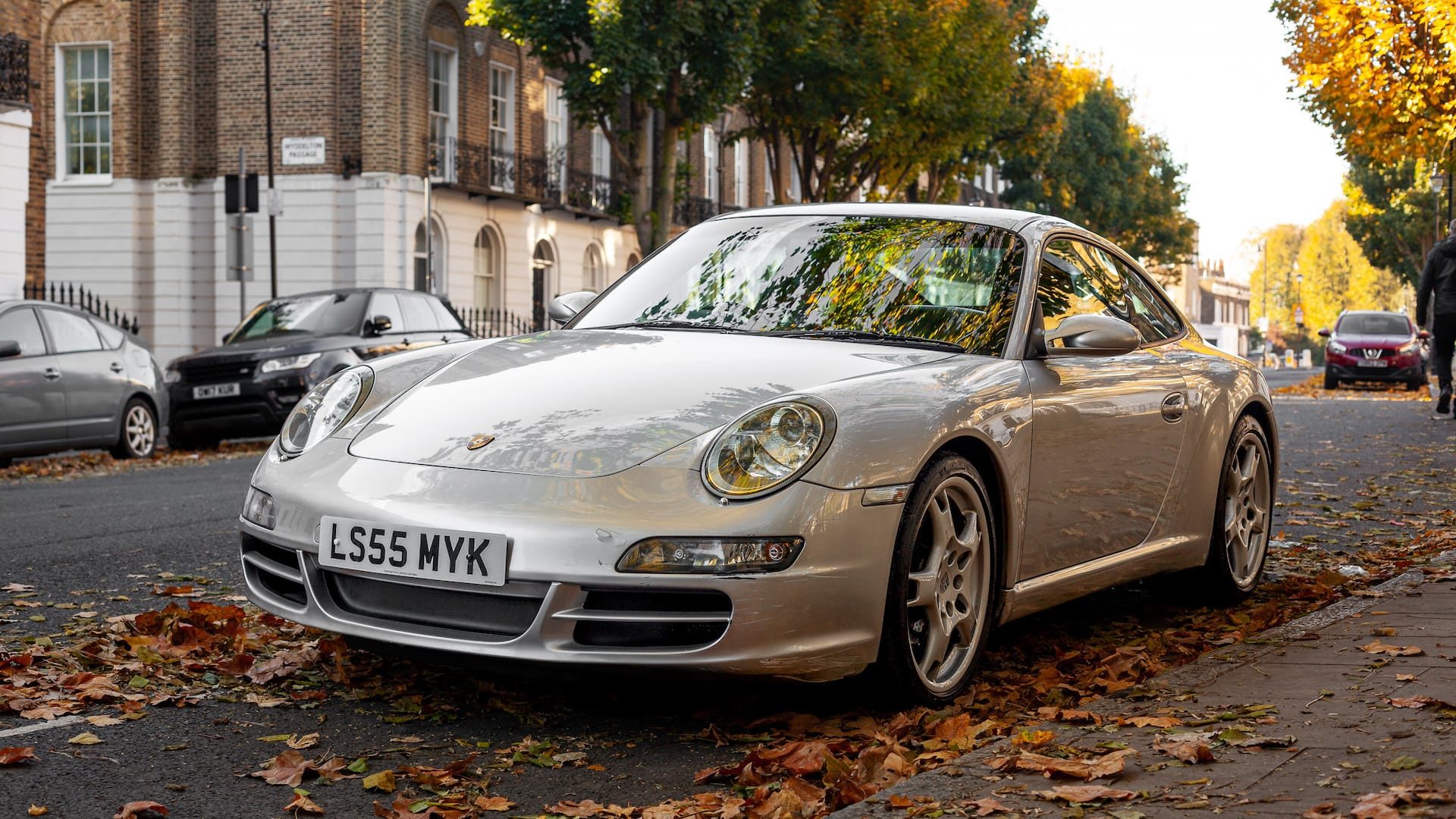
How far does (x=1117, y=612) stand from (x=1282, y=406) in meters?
17.2

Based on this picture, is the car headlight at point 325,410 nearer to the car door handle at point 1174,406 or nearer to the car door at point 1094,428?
the car door at point 1094,428

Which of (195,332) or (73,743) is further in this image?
(195,332)

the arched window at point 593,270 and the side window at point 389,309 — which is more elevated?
the arched window at point 593,270

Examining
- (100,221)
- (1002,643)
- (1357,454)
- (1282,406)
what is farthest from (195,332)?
(1002,643)

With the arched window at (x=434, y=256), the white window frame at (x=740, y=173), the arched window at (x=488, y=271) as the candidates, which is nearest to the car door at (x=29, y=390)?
the arched window at (x=434, y=256)

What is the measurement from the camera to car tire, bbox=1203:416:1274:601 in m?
6.21

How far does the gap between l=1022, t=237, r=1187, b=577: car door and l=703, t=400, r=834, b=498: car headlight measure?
3.24 feet

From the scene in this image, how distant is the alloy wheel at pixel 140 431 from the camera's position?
15.2 meters

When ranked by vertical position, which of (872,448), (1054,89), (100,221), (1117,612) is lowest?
(1117,612)

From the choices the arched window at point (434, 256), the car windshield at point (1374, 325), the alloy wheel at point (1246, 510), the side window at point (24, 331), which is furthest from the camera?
the arched window at point (434, 256)

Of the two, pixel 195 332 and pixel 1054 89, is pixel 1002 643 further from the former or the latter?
pixel 1054 89

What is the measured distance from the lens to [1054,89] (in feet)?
144

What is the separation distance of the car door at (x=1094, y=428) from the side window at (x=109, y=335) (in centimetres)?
1140

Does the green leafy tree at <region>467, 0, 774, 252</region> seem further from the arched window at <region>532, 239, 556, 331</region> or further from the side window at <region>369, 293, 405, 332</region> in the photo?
the arched window at <region>532, 239, 556, 331</region>
